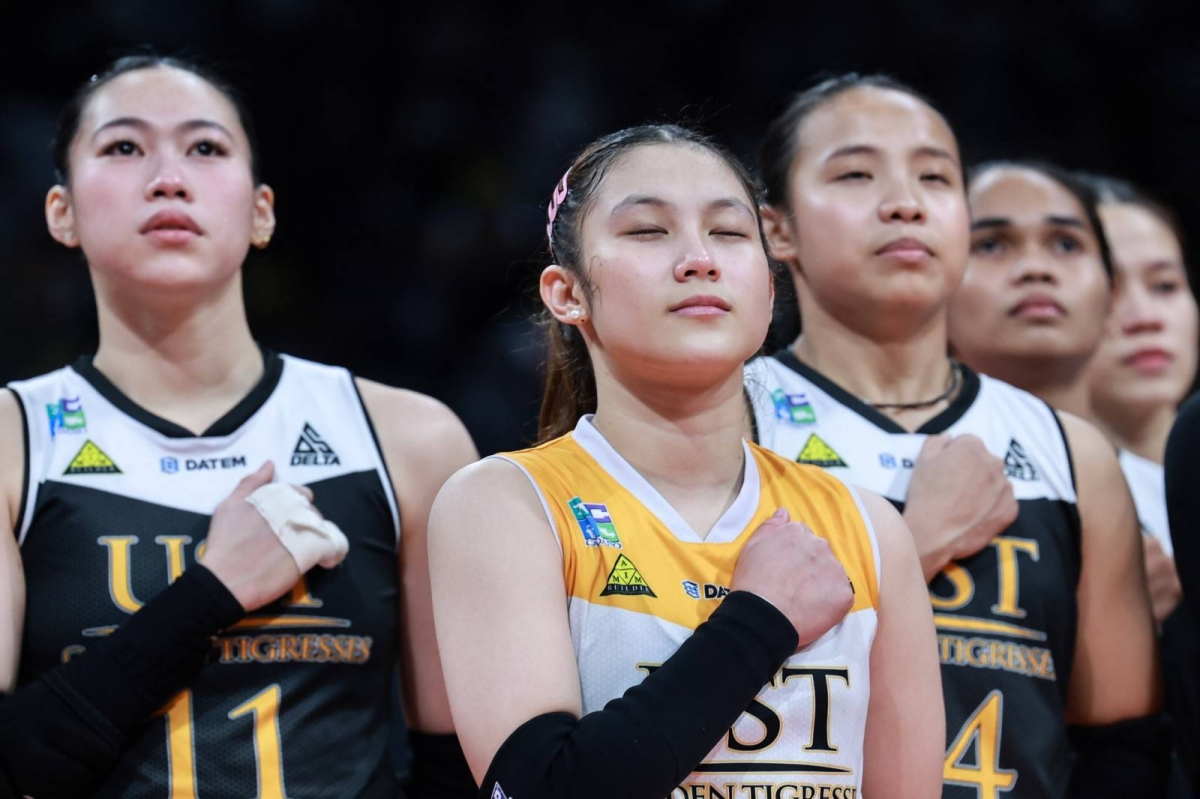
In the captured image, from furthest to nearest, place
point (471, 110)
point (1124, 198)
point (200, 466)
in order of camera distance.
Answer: point (471, 110), point (1124, 198), point (200, 466)

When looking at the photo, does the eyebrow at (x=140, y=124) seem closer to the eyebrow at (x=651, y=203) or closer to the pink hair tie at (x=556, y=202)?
the pink hair tie at (x=556, y=202)

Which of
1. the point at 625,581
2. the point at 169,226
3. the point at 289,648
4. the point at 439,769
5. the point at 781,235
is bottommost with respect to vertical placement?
the point at 439,769

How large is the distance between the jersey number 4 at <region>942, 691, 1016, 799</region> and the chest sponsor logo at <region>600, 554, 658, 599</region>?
0.91m

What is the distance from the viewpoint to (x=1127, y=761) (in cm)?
292

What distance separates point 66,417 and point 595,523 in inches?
51.4

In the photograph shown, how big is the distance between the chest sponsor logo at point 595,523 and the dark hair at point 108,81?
4.58 ft

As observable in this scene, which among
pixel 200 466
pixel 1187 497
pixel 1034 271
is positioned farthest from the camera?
pixel 1034 271

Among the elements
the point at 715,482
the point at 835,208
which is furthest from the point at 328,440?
the point at 835,208

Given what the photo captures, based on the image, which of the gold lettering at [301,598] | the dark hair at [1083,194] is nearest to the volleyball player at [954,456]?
the dark hair at [1083,194]

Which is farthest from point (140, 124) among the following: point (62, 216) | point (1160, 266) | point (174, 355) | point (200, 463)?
point (1160, 266)

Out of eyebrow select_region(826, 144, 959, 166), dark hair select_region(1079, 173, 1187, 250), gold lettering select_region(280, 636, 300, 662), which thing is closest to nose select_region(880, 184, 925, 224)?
eyebrow select_region(826, 144, 959, 166)

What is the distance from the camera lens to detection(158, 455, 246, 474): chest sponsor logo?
2.76 metres

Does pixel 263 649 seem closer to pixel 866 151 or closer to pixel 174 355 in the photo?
pixel 174 355

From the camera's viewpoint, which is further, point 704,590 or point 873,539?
point 873,539
